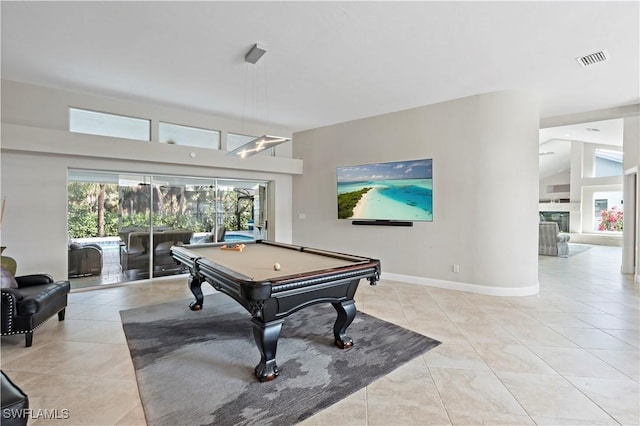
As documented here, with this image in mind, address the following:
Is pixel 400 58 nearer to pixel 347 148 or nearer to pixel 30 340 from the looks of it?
pixel 347 148

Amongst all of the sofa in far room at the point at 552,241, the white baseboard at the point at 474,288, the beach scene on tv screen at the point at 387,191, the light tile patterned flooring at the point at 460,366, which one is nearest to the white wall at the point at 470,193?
the white baseboard at the point at 474,288

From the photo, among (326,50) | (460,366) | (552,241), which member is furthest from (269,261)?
(552,241)

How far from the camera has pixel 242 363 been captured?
272 centimetres

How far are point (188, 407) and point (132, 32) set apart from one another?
11.4ft

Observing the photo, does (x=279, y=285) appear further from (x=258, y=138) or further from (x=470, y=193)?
(x=470, y=193)

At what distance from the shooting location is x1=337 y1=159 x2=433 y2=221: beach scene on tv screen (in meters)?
5.34

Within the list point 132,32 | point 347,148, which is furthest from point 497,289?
point 132,32

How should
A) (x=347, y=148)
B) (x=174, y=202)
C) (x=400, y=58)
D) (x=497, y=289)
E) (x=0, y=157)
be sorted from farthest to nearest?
(x=347, y=148)
(x=174, y=202)
(x=497, y=289)
(x=0, y=157)
(x=400, y=58)

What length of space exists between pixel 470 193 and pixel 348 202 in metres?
2.25

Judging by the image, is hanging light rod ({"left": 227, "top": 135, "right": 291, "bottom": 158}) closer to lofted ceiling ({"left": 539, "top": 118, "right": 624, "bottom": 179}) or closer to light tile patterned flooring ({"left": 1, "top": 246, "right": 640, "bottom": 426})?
light tile patterned flooring ({"left": 1, "top": 246, "right": 640, "bottom": 426})

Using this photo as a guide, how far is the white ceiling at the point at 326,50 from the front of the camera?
2.78 meters

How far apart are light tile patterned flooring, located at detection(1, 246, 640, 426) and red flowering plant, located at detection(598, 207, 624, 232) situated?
30.9 ft

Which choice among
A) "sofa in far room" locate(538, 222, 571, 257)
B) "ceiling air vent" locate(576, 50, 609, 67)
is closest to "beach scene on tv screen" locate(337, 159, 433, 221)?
"ceiling air vent" locate(576, 50, 609, 67)

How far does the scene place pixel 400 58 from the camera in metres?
3.66
